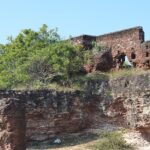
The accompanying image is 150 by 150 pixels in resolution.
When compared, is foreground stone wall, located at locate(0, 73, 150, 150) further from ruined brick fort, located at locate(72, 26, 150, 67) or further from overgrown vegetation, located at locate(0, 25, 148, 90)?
ruined brick fort, located at locate(72, 26, 150, 67)

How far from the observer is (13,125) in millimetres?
12031

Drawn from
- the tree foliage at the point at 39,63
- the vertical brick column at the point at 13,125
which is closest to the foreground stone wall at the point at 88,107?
the tree foliage at the point at 39,63

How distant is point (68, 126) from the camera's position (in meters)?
20.6

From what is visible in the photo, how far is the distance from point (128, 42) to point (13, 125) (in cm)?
1256

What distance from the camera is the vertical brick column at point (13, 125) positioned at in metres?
12.0

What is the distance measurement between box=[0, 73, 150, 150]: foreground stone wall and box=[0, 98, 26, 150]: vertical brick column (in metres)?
7.06

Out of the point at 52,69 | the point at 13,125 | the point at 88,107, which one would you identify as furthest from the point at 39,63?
the point at 13,125

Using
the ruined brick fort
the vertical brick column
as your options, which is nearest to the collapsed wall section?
the ruined brick fort

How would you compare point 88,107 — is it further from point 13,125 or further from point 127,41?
point 13,125

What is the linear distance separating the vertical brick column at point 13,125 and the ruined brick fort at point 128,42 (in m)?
11.5

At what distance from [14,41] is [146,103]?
909cm

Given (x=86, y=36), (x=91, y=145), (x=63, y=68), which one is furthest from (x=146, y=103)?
(x=86, y=36)

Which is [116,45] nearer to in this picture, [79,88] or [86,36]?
[86,36]

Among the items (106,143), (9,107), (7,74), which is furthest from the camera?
(7,74)
